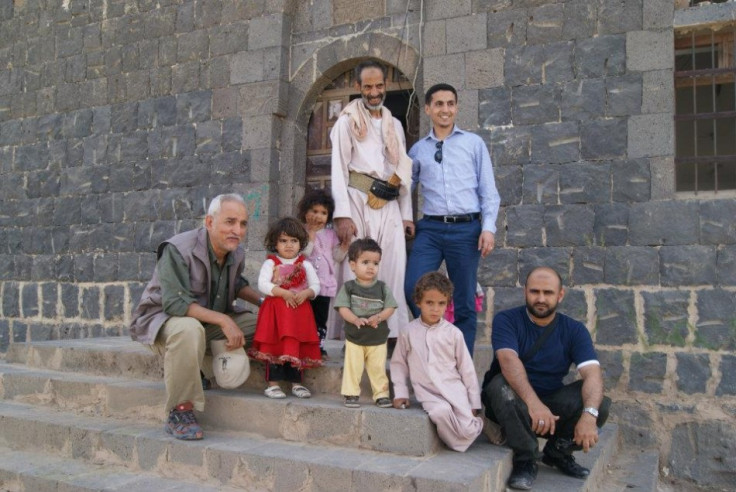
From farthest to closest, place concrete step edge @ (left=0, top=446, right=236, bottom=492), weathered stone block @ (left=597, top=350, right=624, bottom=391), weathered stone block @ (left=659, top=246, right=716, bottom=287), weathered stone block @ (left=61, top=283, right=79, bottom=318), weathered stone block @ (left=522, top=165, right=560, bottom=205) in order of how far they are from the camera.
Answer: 1. weathered stone block @ (left=61, top=283, right=79, bottom=318)
2. weathered stone block @ (left=522, top=165, right=560, bottom=205)
3. weathered stone block @ (left=597, top=350, right=624, bottom=391)
4. weathered stone block @ (left=659, top=246, right=716, bottom=287)
5. concrete step edge @ (left=0, top=446, right=236, bottom=492)

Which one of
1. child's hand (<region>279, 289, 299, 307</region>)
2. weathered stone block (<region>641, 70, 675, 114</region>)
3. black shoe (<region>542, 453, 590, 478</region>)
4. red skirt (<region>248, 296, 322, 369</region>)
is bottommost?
black shoe (<region>542, 453, 590, 478</region>)

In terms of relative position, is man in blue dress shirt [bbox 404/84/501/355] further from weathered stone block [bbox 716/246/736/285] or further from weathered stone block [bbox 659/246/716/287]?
weathered stone block [bbox 716/246/736/285]

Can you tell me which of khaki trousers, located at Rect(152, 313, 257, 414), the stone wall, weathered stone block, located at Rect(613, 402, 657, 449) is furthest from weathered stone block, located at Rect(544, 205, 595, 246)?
khaki trousers, located at Rect(152, 313, 257, 414)

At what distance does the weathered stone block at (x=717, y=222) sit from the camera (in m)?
4.96

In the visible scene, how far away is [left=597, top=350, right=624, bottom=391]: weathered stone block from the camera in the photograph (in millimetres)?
5195

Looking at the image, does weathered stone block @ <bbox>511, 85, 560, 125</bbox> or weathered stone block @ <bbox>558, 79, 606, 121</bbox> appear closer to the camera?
weathered stone block @ <bbox>558, 79, 606, 121</bbox>

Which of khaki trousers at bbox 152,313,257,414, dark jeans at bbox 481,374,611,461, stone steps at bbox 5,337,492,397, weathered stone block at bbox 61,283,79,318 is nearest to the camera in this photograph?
dark jeans at bbox 481,374,611,461

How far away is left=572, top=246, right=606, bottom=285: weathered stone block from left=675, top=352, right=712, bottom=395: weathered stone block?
0.83m

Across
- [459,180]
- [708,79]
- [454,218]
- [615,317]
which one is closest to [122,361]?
[454,218]

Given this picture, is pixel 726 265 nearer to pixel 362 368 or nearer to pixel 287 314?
pixel 362 368

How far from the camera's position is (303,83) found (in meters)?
6.93

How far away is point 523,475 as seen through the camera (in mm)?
3641

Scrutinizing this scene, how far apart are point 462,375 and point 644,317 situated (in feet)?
6.77

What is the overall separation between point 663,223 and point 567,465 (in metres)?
2.22
